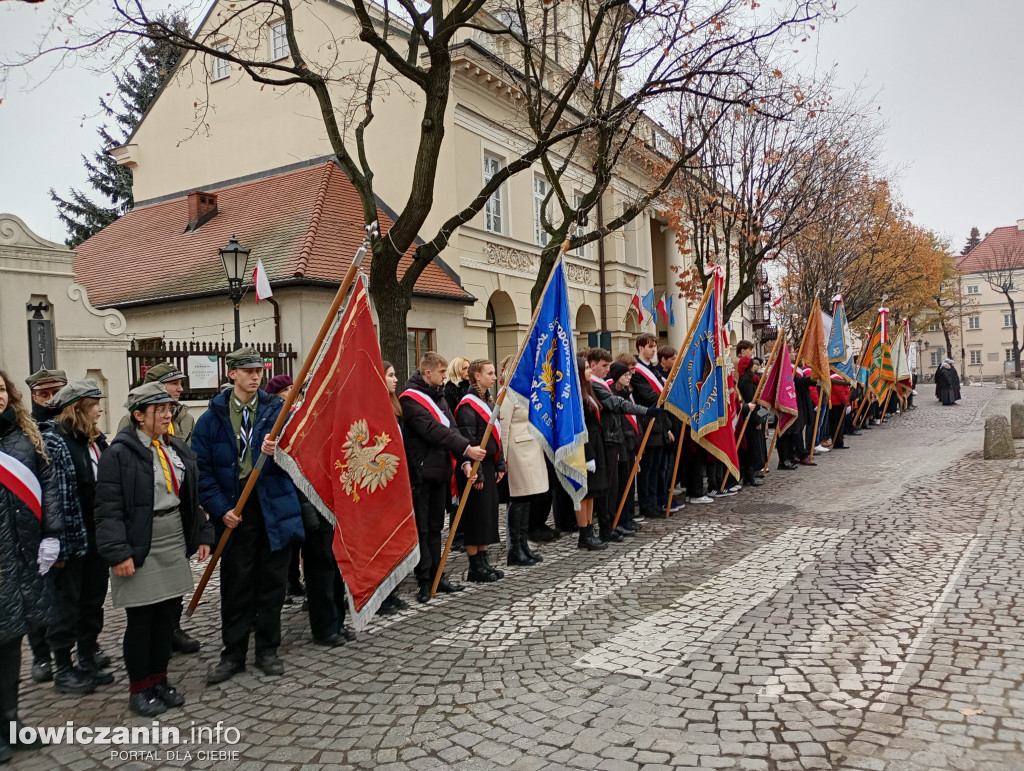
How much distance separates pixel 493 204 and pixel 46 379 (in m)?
16.6

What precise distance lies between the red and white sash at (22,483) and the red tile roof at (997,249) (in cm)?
8616

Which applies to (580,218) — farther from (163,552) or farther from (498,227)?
(163,552)

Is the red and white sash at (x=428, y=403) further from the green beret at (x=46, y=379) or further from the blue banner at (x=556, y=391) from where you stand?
the green beret at (x=46, y=379)

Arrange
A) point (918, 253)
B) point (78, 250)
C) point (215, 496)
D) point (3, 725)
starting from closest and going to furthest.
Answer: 1. point (3, 725)
2. point (215, 496)
3. point (78, 250)
4. point (918, 253)

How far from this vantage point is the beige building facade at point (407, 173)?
1852cm

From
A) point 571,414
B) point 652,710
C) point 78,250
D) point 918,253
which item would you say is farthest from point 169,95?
point 918,253

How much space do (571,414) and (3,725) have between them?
15.7 ft

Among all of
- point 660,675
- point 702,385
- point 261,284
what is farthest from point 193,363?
point 660,675

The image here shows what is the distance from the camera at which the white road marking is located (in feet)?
15.1

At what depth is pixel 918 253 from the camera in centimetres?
3394

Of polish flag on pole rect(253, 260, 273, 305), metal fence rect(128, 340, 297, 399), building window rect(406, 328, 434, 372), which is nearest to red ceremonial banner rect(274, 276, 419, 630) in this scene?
metal fence rect(128, 340, 297, 399)

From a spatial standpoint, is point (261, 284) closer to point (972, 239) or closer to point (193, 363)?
point (193, 363)

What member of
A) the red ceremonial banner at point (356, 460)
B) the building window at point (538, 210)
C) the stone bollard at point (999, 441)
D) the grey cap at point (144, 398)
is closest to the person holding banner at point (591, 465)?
the red ceremonial banner at point (356, 460)

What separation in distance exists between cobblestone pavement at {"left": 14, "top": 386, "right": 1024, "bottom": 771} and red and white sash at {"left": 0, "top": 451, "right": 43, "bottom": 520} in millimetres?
1262
